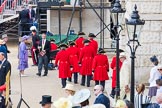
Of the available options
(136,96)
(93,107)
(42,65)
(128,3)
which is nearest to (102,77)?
(128,3)

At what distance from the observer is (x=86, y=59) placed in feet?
74.0

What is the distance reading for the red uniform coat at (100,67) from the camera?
70.6ft

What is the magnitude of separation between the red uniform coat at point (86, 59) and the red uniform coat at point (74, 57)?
19 centimetres

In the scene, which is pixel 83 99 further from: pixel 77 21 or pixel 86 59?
pixel 77 21

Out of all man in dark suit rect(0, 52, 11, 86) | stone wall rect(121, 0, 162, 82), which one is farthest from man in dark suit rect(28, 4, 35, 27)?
man in dark suit rect(0, 52, 11, 86)

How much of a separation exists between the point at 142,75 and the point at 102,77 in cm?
134

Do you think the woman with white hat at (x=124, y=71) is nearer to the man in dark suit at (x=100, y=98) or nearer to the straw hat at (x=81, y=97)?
the man in dark suit at (x=100, y=98)

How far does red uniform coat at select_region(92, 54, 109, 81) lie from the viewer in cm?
2153

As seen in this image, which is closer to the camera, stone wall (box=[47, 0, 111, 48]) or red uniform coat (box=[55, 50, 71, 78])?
red uniform coat (box=[55, 50, 71, 78])

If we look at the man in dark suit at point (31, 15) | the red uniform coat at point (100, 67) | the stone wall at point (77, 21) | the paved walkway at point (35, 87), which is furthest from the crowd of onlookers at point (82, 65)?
the man in dark suit at point (31, 15)

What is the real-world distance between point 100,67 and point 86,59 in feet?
3.39

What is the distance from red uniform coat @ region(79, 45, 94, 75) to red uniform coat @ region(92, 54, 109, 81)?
83 cm

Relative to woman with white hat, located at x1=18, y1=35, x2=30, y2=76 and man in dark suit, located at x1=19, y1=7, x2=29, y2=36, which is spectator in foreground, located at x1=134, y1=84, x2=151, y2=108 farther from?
man in dark suit, located at x1=19, y1=7, x2=29, y2=36

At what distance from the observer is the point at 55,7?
31.7m
